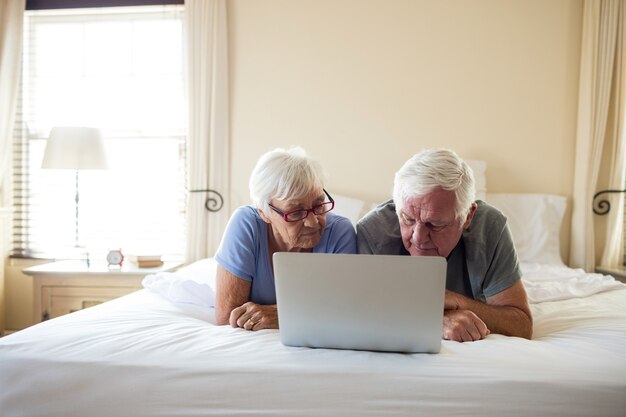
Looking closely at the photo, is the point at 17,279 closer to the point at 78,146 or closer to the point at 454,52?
the point at 78,146

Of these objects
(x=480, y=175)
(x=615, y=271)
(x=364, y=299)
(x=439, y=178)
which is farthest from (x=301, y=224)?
(x=615, y=271)

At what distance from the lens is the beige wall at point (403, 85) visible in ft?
11.6

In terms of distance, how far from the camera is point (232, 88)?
376 cm

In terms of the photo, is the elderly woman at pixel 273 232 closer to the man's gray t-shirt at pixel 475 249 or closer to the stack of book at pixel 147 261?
the man's gray t-shirt at pixel 475 249

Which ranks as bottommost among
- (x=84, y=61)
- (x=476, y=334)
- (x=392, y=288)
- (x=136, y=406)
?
(x=136, y=406)

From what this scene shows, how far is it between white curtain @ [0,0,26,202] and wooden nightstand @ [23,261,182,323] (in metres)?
1.22

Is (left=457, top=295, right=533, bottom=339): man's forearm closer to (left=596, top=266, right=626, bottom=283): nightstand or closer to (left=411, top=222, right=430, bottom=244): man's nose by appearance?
(left=411, top=222, right=430, bottom=244): man's nose

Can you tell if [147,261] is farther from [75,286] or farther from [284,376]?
[284,376]

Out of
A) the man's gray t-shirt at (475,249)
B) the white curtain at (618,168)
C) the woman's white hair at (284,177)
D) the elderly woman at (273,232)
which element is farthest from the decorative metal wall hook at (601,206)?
the woman's white hair at (284,177)

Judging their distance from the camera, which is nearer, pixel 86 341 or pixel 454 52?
pixel 86 341

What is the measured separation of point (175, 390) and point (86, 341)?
0.32 m

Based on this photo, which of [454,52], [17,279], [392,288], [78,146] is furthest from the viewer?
[17,279]

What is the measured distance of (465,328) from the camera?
1415mm

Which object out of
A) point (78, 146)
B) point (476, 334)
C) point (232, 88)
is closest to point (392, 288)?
point (476, 334)
